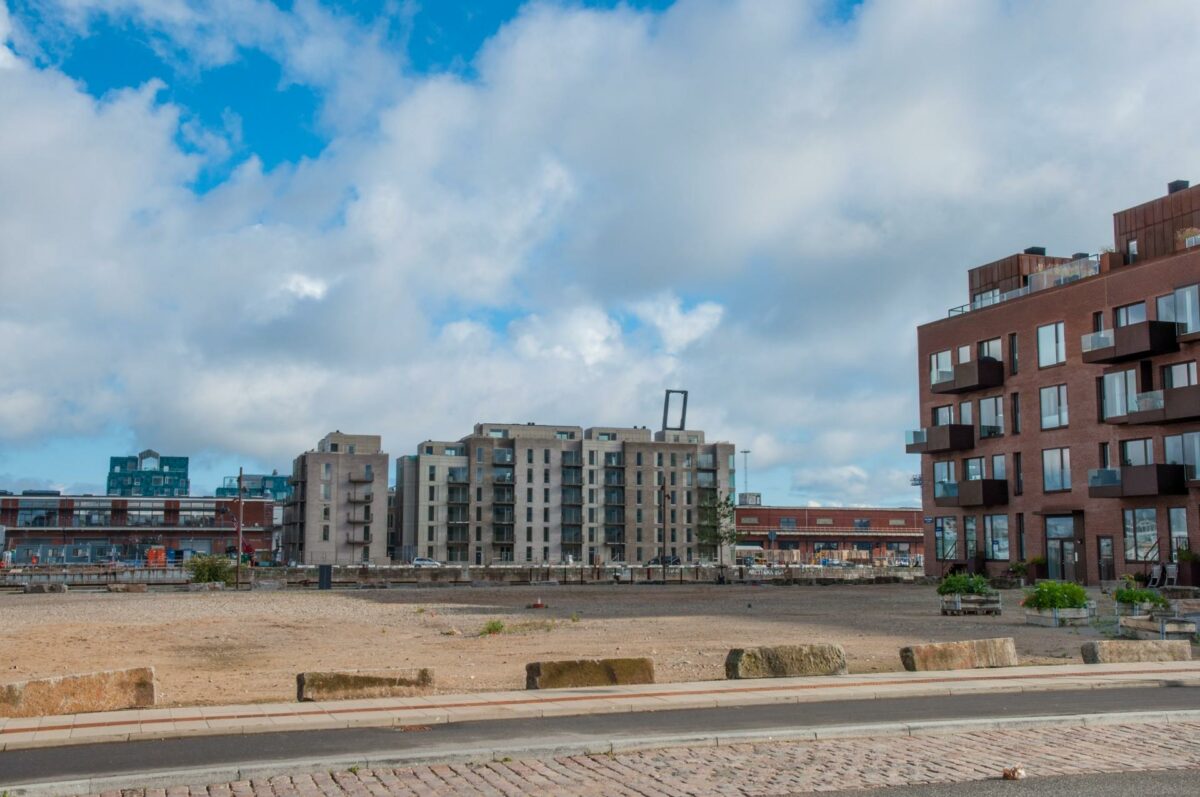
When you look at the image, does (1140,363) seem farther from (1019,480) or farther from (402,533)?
(402,533)

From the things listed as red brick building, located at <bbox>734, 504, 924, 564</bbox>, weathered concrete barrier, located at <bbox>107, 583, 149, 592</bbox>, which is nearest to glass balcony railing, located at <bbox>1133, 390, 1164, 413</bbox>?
weathered concrete barrier, located at <bbox>107, 583, 149, 592</bbox>

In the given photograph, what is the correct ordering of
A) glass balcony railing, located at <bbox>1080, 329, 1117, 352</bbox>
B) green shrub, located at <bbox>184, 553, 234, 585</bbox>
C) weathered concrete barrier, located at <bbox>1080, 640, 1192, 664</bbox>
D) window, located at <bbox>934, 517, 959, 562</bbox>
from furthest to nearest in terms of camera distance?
green shrub, located at <bbox>184, 553, 234, 585</bbox> → window, located at <bbox>934, 517, 959, 562</bbox> → glass balcony railing, located at <bbox>1080, 329, 1117, 352</bbox> → weathered concrete barrier, located at <bbox>1080, 640, 1192, 664</bbox>

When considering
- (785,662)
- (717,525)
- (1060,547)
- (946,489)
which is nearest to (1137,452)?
(1060,547)

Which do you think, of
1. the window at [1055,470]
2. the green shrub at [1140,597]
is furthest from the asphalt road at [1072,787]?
the window at [1055,470]

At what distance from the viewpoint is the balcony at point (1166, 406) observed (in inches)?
2009

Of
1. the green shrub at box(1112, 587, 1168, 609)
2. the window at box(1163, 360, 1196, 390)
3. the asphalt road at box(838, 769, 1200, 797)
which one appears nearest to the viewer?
the asphalt road at box(838, 769, 1200, 797)

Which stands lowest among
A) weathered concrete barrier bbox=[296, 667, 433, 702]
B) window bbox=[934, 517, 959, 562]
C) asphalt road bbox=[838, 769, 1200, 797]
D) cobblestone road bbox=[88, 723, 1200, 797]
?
cobblestone road bbox=[88, 723, 1200, 797]

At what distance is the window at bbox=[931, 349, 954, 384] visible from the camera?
223 feet

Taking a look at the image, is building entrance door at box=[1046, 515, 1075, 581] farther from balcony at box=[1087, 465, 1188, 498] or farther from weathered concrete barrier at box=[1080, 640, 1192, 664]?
weathered concrete barrier at box=[1080, 640, 1192, 664]

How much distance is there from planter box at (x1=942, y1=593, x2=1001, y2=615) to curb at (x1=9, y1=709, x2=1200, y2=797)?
944 inches

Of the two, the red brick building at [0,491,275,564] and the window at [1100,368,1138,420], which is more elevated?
the window at [1100,368,1138,420]

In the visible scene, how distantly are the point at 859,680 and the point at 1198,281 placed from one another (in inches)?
1705

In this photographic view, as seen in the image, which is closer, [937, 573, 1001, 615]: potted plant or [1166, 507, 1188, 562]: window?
[937, 573, 1001, 615]: potted plant

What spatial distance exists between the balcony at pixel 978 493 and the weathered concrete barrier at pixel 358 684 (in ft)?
178
